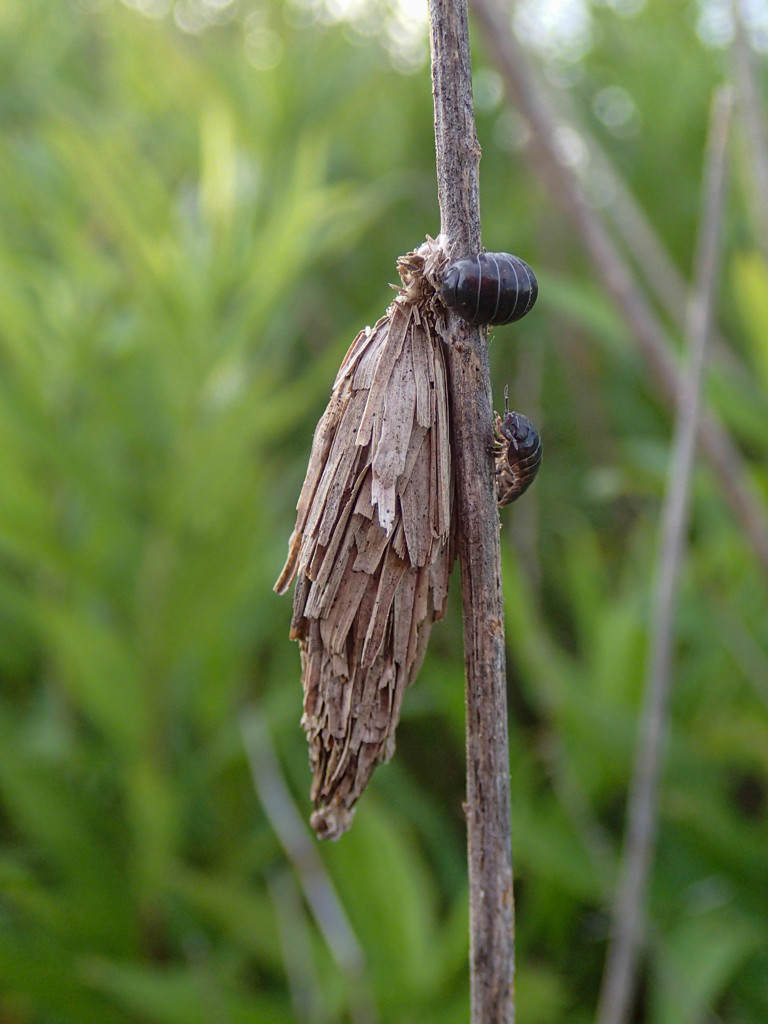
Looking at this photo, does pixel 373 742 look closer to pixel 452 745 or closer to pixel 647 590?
pixel 647 590

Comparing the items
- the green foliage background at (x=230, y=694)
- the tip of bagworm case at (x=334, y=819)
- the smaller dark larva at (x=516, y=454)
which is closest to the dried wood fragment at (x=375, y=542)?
the tip of bagworm case at (x=334, y=819)

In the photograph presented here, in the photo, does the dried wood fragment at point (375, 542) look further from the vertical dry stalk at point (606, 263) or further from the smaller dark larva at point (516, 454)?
the vertical dry stalk at point (606, 263)

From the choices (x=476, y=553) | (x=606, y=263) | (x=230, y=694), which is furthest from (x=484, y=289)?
(x=230, y=694)

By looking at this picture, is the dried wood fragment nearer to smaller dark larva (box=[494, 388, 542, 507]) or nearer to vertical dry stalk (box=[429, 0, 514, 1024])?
vertical dry stalk (box=[429, 0, 514, 1024])

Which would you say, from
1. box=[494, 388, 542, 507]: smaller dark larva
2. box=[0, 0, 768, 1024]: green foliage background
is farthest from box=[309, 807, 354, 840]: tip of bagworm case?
box=[0, 0, 768, 1024]: green foliage background

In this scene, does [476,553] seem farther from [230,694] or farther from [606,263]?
[230,694]

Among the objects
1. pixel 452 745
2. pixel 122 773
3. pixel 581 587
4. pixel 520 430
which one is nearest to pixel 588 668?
pixel 581 587
